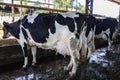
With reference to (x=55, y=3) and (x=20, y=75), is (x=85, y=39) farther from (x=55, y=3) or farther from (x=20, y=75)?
(x=55, y=3)

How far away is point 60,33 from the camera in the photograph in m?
5.53

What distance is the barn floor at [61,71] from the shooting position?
544cm

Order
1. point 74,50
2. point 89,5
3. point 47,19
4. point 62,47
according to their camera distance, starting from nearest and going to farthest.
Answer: point 74,50 < point 62,47 < point 47,19 < point 89,5

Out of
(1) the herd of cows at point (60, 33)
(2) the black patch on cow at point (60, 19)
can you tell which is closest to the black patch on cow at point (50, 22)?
(1) the herd of cows at point (60, 33)

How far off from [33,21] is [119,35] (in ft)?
26.2

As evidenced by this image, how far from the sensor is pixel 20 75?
5.63 meters

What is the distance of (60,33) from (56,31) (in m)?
0.14

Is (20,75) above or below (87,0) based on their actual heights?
below

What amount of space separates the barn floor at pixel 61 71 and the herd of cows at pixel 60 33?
29 centimetres

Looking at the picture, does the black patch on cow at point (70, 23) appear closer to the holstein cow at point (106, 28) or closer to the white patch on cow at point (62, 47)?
the white patch on cow at point (62, 47)

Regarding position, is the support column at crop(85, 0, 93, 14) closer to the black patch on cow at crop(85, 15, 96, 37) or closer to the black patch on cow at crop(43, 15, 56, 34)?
the black patch on cow at crop(85, 15, 96, 37)

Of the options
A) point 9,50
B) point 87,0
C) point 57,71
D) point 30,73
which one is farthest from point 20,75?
point 87,0

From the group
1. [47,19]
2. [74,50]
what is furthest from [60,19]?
[74,50]

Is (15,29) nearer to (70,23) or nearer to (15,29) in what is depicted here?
(15,29)
